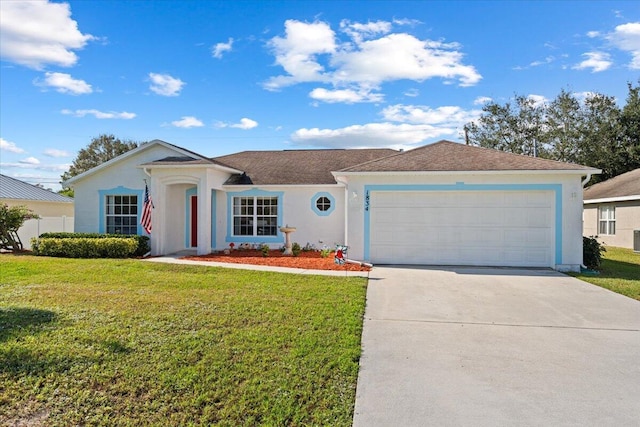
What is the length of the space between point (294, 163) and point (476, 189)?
864cm

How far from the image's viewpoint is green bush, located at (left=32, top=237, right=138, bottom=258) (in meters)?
14.3

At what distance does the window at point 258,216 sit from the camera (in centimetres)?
1650

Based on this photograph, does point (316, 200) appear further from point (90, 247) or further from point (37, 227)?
point (37, 227)

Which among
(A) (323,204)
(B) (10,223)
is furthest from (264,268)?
(B) (10,223)

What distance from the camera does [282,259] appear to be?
13.6m

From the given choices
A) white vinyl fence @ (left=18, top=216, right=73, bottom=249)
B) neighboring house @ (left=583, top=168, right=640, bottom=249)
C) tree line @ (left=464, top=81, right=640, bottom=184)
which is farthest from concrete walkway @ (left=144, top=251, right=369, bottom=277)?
tree line @ (left=464, top=81, right=640, bottom=184)

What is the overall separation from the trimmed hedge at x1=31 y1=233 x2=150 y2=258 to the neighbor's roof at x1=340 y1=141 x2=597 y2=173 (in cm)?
785

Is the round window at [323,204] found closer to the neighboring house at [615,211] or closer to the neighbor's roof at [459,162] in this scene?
the neighbor's roof at [459,162]

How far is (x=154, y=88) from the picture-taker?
2016 centimetres

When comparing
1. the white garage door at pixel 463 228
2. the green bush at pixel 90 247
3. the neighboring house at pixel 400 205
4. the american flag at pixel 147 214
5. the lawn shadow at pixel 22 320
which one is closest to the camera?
the lawn shadow at pixel 22 320

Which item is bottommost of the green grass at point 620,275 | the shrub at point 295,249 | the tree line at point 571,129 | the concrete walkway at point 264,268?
the green grass at point 620,275

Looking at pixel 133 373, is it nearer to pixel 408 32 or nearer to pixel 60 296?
pixel 60 296

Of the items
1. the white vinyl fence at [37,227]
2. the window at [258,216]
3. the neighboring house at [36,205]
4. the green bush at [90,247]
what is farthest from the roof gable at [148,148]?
the neighboring house at [36,205]

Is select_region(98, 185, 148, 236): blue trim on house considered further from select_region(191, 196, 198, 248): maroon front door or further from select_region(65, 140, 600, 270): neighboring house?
select_region(191, 196, 198, 248): maroon front door
